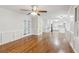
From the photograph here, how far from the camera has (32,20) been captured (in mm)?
11125

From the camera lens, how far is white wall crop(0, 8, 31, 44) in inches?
256

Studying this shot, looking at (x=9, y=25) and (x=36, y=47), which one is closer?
(x=36, y=47)

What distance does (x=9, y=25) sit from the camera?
7250mm

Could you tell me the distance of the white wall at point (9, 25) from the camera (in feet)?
21.3

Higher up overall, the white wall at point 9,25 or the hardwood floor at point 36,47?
the white wall at point 9,25

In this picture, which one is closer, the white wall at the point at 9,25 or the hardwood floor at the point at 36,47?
the hardwood floor at the point at 36,47

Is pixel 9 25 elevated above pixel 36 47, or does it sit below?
above

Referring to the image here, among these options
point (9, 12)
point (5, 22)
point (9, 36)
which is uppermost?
point (9, 12)

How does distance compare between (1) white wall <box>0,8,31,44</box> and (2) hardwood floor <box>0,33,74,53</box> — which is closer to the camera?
(2) hardwood floor <box>0,33,74,53</box>

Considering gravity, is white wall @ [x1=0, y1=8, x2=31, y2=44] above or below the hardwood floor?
above
